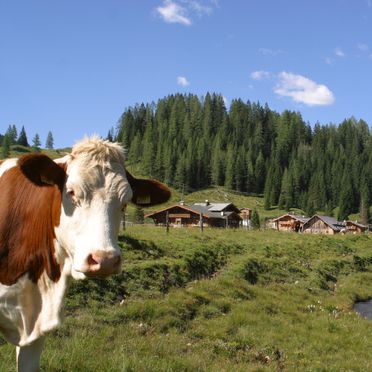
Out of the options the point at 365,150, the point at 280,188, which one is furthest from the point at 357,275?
the point at 365,150

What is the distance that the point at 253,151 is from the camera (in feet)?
511

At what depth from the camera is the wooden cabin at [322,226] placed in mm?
90875

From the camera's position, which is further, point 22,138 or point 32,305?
point 22,138

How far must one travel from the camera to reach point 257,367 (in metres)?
10.1

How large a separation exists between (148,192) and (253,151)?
15290cm

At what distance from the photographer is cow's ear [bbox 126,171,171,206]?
15.5ft

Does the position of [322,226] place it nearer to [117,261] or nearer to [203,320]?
[203,320]

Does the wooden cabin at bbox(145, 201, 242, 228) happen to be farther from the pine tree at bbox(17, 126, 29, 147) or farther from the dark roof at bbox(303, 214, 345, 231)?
the pine tree at bbox(17, 126, 29, 147)

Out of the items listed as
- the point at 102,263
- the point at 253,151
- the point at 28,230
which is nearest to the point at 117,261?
the point at 102,263

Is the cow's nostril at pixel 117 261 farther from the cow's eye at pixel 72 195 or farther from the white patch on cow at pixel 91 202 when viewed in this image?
the cow's eye at pixel 72 195

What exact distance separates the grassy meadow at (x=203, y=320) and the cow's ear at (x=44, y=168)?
9.29 feet

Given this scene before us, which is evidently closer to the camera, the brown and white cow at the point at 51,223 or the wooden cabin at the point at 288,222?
the brown and white cow at the point at 51,223

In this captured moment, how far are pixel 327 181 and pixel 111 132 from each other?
7225cm

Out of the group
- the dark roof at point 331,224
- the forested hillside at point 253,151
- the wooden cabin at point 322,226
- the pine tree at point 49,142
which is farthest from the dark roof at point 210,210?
the pine tree at point 49,142
